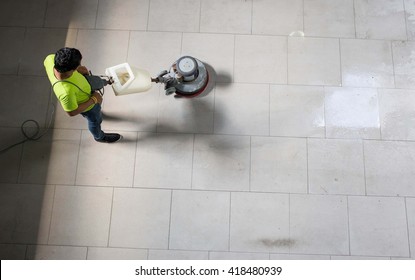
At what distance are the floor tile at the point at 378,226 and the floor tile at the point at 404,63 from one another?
99cm

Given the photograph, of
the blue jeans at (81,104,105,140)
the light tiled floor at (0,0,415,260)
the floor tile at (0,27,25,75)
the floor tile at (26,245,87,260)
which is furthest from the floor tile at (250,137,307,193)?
the floor tile at (0,27,25,75)

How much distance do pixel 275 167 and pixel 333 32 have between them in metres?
1.32

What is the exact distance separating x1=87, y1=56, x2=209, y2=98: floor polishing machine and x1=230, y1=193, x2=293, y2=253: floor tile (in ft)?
3.09

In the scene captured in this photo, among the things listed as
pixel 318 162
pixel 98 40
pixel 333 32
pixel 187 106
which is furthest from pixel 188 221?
pixel 333 32

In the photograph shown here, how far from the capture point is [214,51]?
2979 mm

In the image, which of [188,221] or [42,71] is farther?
[42,71]

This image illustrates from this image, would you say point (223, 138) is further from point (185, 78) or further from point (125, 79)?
point (125, 79)

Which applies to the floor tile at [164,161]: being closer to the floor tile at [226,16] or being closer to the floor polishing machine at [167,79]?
the floor polishing machine at [167,79]

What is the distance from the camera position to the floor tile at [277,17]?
9.92 ft

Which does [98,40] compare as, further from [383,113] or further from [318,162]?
[383,113]

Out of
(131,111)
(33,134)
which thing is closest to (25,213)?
(33,134)

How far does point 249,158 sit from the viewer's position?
109 inches

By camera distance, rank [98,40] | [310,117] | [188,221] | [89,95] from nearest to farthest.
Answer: [89,95], [188,221], [310,117], [98,40]

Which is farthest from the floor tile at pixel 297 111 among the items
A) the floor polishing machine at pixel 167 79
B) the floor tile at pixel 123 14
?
the floor tile at pixel 123 14
